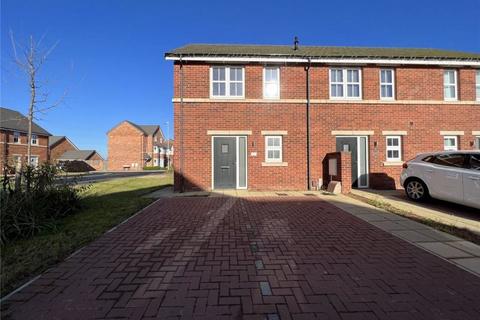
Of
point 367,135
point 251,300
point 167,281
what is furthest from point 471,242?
point 367,135

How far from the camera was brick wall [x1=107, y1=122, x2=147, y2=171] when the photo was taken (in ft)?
204

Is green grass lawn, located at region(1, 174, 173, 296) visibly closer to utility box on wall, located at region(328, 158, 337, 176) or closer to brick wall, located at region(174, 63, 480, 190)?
brick wall, located at region(174, 63, 480, 190)

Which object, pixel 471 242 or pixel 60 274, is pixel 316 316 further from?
pixel 471 242

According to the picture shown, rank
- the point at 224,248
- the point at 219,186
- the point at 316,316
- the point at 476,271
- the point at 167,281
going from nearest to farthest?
1. the point at 316,316
2. the point at 167,281
3. the point at 476,271
4. the point at 224,248
5. the point at 219,186

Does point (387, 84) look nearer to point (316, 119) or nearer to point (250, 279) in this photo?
point (316, 119)

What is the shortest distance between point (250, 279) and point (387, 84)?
13.1 m

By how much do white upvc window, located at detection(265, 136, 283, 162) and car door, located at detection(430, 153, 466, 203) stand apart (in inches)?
237

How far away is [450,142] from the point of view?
13617 mm

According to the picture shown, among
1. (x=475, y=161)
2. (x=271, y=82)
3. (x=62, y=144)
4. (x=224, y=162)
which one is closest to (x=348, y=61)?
(x=271, y=82)

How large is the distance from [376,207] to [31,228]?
905cm

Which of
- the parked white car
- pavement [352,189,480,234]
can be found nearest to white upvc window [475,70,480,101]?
the parked white car

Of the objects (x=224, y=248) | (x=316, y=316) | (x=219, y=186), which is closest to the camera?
(x=316, y=316)

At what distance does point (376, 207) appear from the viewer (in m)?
8.73

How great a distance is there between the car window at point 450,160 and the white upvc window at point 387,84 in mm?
5593
